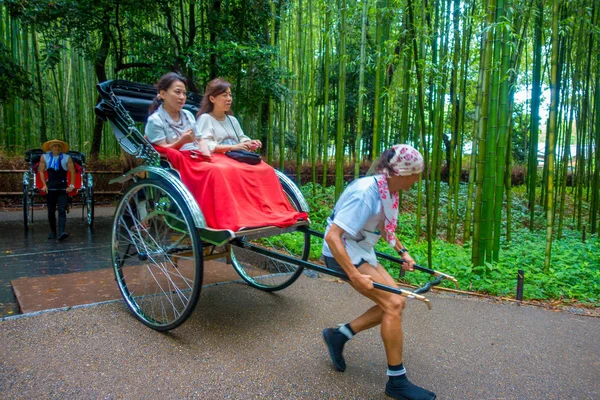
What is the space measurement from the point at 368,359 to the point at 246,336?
24.6 inches

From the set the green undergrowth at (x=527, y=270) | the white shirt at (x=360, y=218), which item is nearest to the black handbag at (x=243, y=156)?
the white shirt at (x=360, y=218)

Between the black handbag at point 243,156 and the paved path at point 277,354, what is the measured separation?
89 centimetres

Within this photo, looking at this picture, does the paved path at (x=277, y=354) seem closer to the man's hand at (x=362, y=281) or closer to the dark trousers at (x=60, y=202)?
the man's hand at (x=362, y=281)

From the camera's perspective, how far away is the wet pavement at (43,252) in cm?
319

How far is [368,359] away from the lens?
76.6 inches

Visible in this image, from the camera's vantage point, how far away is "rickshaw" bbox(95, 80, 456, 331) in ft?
6.48

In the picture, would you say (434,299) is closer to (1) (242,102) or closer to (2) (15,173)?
(1) (242,102)

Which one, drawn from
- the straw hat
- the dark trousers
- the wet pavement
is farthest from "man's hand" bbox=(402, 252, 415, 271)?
the straw hat

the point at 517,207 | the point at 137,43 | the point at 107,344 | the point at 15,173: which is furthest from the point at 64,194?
the point at 517,207

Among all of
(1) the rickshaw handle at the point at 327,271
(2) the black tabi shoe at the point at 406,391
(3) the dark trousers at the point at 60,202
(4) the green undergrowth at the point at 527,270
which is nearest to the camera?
(1) the rickshaw handle at the point at 327,271

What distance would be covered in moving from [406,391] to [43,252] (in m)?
3.74

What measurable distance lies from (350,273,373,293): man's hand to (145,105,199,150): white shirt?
1246 mm

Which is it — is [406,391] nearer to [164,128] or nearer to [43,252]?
[164,128]

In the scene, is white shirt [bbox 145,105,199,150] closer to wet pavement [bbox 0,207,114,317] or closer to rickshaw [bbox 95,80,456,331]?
rickshaw [bbox 95,80,456,331]
